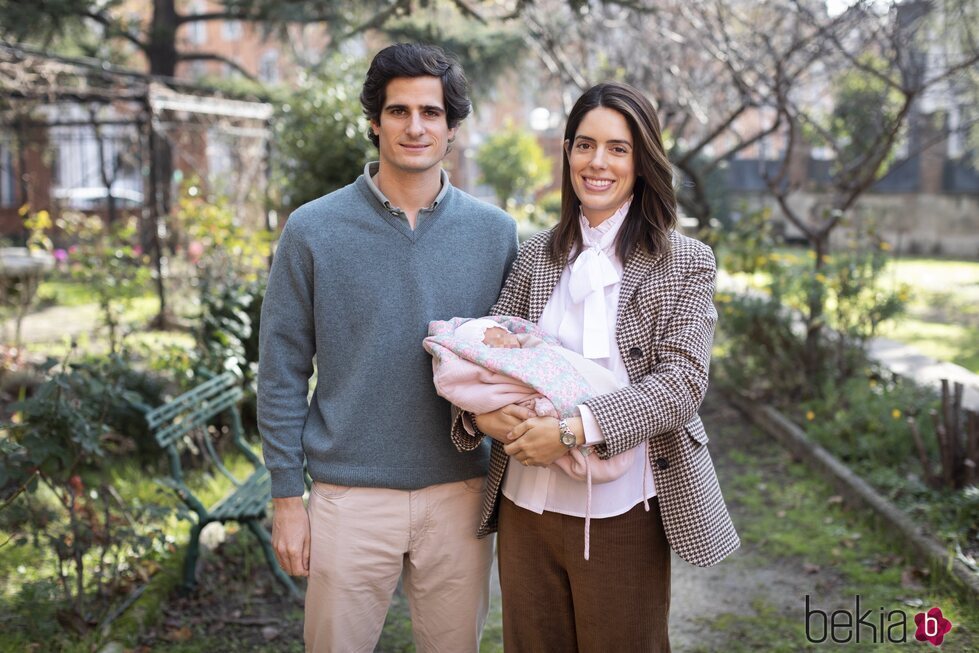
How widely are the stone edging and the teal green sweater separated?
268cm

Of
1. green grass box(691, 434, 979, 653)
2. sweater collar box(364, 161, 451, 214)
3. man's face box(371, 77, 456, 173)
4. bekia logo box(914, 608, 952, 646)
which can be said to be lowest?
green grass box(691, 434, 979, 653)

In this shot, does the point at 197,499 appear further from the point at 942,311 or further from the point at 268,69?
→ the point at 268,69

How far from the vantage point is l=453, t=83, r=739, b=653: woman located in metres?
2.31

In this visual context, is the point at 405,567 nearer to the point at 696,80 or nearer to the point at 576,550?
the point at 576,550

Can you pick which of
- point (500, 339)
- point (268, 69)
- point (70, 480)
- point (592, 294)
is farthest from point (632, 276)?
point (268, 69)

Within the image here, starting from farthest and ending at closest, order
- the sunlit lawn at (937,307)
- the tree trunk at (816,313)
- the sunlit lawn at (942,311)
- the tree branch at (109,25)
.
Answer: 1. the tree branch at (109,25)
2. the sunlit lawn at (942,311)
3. the sunlit lawn at (937,307)
4. the tree trunk at (816,313)

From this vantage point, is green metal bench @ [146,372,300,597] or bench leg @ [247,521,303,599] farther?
bench leg @ [247,521,303,599]

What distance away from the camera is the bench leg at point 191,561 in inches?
155

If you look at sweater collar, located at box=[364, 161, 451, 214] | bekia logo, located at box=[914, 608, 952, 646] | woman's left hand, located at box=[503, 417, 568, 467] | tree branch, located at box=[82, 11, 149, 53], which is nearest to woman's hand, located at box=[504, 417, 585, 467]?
woman's left hand, located at box=[503, 417, 568, 467]

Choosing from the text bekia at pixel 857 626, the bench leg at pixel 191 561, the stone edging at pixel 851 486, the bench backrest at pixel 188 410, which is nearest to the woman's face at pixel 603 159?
the text bekia at pixel 857 626

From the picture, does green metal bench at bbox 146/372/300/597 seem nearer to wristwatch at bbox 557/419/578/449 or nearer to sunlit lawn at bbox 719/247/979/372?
wristwatch at bbox 557/419/578/449

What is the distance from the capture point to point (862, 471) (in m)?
5.42

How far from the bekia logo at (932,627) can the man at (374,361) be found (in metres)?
2.15

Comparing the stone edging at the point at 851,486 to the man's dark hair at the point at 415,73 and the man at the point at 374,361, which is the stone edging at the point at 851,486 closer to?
the man at the point at 374,361
